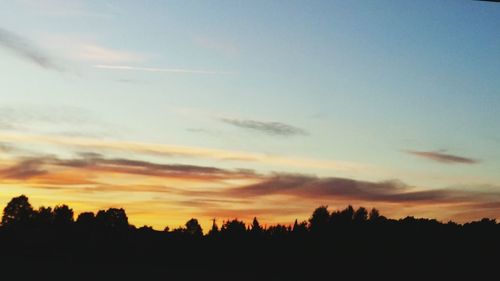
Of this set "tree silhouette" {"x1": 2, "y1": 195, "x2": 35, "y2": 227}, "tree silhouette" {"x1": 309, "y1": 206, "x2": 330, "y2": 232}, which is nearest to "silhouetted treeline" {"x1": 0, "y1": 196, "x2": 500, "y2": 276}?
"tree silhouette" {"x1": 309, "y1": 206, "x2": 330, "y2": 232}

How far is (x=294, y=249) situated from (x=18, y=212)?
55.7 meters

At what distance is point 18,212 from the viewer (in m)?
92.8

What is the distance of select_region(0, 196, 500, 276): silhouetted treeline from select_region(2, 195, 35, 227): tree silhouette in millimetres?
22522

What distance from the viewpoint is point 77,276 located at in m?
33.5

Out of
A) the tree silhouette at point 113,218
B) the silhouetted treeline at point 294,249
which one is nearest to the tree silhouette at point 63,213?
the tree silhouette at point 113,218

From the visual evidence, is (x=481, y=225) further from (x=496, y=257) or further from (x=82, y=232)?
(x=82, y=232)

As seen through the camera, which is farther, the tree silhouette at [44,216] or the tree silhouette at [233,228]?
the tree silhouette at [44,216]

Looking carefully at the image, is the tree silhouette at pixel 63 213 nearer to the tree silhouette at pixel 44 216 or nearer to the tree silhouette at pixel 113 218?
the tree silhouette at pixel 44 216

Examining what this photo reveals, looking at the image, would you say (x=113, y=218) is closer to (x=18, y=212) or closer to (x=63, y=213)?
(x=63, y=213)

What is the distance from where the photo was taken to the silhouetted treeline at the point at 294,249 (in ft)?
147

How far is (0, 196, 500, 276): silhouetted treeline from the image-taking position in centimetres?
4475

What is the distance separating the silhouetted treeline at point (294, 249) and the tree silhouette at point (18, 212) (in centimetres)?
2252

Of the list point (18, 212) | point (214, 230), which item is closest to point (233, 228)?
point (214, 230)

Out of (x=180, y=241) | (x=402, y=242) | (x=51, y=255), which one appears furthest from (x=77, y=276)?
(x=180, y=241)
